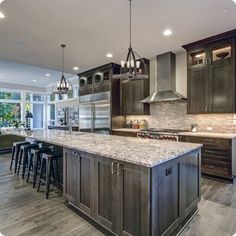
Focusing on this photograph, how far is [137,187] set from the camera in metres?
1.68

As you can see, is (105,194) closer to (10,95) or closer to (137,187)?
(137,187)

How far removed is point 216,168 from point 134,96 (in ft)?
10.1

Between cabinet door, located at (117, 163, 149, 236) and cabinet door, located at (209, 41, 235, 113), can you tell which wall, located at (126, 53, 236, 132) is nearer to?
cabinet door, located at (209, 41, 235, 113)

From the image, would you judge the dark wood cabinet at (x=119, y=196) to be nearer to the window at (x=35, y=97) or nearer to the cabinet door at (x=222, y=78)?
the cabinet door at (x=222, y=78)

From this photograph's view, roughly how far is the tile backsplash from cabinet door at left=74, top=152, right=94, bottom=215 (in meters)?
3.39

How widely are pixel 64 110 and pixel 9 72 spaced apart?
3.03m

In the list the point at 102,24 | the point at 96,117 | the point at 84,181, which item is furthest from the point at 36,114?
the point at 84,181

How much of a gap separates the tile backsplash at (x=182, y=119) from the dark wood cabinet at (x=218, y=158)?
689 mm

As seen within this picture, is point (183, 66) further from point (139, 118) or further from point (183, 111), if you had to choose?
point (139, 118)

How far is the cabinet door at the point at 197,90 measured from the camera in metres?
4.19

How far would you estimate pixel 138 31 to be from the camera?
12.0 ft

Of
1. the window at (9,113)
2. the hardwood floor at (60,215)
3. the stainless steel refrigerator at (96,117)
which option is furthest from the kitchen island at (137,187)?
the window at (9,113)

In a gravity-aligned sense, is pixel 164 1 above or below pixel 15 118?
above

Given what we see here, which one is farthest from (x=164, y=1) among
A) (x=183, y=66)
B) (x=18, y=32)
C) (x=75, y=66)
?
(x=75, y=66)
